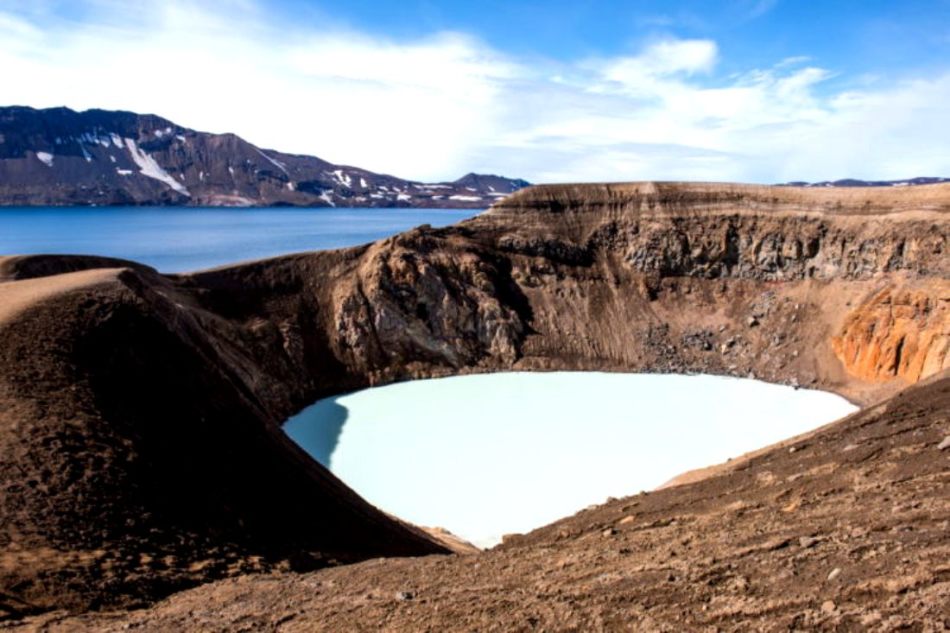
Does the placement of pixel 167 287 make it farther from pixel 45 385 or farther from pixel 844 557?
pixel 844 557

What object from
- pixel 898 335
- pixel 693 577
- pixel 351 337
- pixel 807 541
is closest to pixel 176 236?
pixel 351 337

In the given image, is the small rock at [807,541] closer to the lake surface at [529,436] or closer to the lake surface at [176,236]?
the lake surface at [529,436]

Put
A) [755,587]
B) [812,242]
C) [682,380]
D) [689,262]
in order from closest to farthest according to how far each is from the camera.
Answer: [755,587] < [682,380] < [812,242] < [689,262]

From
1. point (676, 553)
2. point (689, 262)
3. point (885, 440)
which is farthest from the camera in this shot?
point (689, 262)

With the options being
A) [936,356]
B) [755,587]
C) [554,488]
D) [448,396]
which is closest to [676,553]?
[755,587]

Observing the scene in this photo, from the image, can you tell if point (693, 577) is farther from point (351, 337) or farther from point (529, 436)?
point (351, 337)

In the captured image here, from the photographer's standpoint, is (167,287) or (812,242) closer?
(167,287)

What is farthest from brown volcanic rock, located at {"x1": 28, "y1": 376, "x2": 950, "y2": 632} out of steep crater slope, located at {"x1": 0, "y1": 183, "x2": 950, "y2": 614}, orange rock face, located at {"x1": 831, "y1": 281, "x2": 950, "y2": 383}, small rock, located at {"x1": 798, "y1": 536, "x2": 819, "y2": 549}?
orange rock face, located at {"x1": 831, "y1": 281, "x2": 950, "y2": 383}
